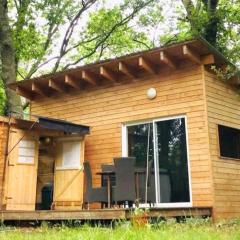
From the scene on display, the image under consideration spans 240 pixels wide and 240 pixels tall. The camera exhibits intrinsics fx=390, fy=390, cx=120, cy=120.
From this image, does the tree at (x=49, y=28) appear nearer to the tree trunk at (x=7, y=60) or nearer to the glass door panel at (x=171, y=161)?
the tree trunk at (x=7, y=60)

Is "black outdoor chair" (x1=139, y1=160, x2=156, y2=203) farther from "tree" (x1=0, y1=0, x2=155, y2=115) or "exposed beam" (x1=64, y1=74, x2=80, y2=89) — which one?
"tree" (x1=0, y1=0, x2=155, y2=115)

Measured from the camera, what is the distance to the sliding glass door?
7648mm

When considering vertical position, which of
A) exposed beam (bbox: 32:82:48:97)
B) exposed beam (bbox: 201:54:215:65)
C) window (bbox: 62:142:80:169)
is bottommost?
window (bbox: 62:142:80:169)

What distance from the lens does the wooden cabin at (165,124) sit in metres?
7.55

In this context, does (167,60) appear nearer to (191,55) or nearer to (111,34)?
(191,55)

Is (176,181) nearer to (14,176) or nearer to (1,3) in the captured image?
(14,176)

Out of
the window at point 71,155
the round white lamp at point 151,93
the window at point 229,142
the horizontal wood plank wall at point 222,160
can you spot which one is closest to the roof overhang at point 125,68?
the round white lamp at point 151,93

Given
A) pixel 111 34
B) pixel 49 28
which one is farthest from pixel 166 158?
pixel 111 34

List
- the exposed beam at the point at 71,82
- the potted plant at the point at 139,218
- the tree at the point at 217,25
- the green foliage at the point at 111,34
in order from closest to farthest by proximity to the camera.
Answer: the potted plant at the point at 139,218, the exposed beam at the point at 71,82, the tree at the point at 217,25, the green foliage at the point at 111,34

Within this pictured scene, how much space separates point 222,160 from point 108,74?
3183 millimetres

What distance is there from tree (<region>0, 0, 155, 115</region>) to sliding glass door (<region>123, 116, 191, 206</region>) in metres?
5.78

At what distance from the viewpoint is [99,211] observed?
605cm

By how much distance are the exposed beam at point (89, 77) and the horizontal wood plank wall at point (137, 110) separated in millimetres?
215

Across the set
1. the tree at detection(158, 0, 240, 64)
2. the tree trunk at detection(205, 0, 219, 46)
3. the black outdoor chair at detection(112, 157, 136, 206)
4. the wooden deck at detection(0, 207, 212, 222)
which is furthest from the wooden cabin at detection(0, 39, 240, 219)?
the tree trunk at detection(205, 0, 219, 46)
